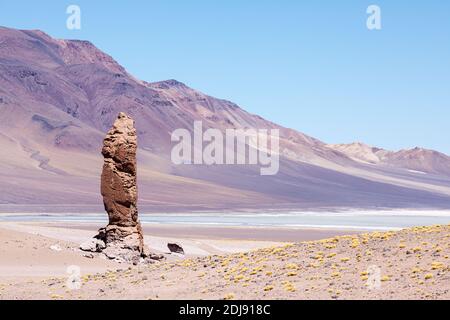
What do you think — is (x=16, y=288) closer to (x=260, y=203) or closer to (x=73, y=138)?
(x=260, y=203)

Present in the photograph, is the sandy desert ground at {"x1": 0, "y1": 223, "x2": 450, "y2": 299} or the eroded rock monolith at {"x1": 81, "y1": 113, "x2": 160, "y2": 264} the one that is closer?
the sandy desert ground at {"x1": 0, "y1": 223, "x2": 450, "y2": 299}

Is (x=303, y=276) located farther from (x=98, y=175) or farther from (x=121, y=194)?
(x=98, y=175)

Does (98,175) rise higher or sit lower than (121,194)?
higher

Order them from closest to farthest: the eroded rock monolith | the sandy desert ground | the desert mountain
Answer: the sandy desert ground → the eroded rock monolith → the desert mountain

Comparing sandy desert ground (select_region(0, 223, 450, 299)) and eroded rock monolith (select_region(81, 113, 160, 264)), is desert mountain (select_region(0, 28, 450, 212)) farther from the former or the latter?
sandy desert ground (select_region(0, 223, 450, 299))

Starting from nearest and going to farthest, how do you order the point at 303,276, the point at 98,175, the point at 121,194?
the point at 303,276, the point at 121,194, the point at 98,175

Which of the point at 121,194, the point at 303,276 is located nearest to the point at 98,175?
the point at 121,194

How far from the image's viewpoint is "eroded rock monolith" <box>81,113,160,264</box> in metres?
29.6

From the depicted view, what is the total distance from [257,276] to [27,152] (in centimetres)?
14202

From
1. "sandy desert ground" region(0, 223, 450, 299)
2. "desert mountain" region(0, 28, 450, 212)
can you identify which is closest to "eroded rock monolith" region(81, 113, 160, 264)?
"sandy desert ground" region(0, 223, 450, 299)

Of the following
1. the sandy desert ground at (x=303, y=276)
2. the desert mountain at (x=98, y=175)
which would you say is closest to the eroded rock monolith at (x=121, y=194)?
the sandy desert ground at (x=303, y=276)

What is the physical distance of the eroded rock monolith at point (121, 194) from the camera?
29.6 m

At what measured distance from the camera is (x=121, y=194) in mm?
29719
